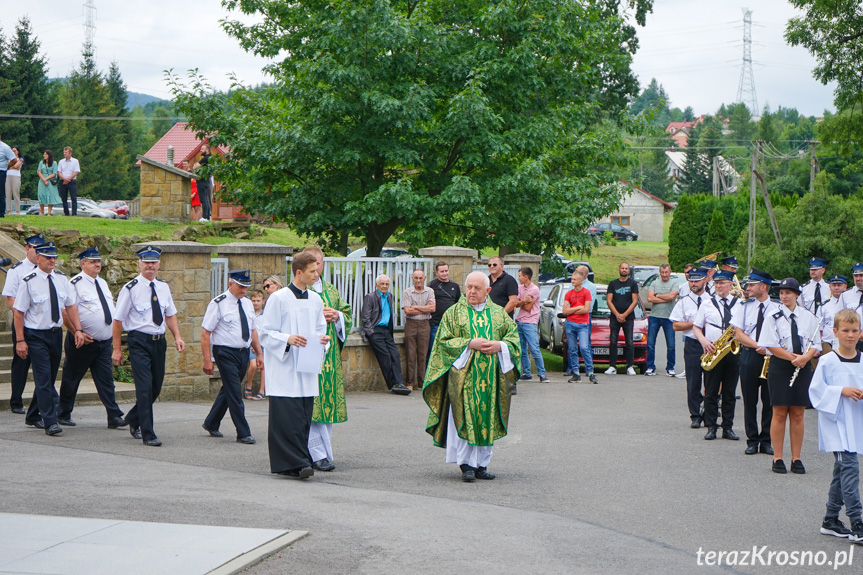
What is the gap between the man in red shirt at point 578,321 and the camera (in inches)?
669

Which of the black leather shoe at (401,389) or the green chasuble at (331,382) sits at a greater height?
the green chasuble at (331,382)

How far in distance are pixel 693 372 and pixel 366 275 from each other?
5.67m

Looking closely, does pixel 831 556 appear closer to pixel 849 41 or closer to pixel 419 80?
pixel 419 80

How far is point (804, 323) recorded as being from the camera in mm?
9531

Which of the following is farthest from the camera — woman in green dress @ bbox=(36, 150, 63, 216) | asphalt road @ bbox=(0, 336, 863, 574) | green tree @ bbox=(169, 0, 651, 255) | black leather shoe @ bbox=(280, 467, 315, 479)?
woman in green dress @ bbox=(36, 150, 63, 216)

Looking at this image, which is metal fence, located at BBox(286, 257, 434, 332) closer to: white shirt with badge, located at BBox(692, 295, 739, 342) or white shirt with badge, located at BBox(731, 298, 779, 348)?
white shirt with badge, located at BBox(692, 295, 739, 342)

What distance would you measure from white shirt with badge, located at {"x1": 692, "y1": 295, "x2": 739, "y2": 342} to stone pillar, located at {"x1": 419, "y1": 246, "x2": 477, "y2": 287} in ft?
17.1

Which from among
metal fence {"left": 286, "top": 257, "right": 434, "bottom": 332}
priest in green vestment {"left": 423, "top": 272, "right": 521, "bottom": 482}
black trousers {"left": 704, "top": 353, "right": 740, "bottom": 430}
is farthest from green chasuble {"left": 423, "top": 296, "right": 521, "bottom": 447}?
metal fence {"left": 286, "top": 257, "right": 434, "bottom": 332}

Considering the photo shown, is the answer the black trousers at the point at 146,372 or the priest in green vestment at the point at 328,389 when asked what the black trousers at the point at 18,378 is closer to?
the black trousers at the point at 146,372

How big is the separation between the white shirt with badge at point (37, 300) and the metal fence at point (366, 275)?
14.8 ft

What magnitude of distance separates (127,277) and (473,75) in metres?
7.56

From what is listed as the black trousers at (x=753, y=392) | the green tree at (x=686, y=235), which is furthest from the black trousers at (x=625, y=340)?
the green tree at (x=686, y=235)

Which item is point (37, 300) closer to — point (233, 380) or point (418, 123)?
point (233, 380)

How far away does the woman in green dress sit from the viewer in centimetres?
2369
